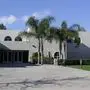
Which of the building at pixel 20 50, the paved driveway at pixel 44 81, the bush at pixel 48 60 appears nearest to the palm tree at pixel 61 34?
the bush at pixel 48 60

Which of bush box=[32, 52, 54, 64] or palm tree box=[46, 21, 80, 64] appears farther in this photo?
bush box=[32, 52, 54, 64]

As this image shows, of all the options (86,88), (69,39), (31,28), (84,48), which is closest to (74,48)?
(84,48)

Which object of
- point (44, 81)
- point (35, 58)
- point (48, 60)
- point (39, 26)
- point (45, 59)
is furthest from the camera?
point (35, 58)

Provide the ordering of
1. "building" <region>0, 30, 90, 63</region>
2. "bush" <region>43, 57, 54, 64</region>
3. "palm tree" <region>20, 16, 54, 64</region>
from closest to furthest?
"palm tree" <region>20, 16, 54, 64</region> → "bush" <region>43, 57, 54, 64</region> → "building" <region>0, 30, 90, 63</region>

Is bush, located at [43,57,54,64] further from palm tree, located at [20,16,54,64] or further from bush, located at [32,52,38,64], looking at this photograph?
palm tree, located at [20,16,54,64]

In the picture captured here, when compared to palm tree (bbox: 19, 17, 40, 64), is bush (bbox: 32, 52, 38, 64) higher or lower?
lower

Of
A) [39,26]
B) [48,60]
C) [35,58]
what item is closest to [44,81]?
[39,26]

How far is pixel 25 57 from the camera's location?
2296 inches

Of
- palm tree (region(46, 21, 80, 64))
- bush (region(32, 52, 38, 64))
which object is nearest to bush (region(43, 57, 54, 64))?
bush (region(32, 52, 38, 64))

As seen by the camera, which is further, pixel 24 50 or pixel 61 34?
pixel 24 50

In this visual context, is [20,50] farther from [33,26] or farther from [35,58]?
[33,26]

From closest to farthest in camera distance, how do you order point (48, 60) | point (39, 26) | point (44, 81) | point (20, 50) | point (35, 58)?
point (44, 81) → point (39, 26) → point (48, 60) → point (35, 58) → point (20, 50)

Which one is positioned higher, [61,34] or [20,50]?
[61,34]

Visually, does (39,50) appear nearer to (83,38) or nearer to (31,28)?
(31,28)
